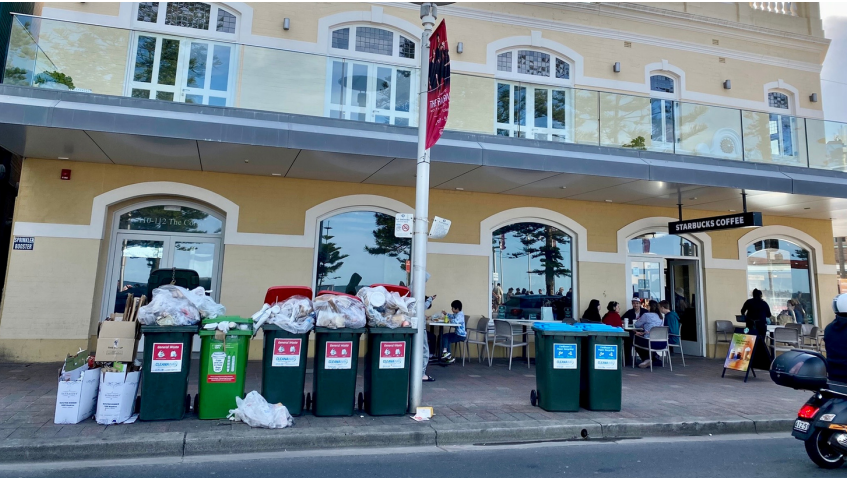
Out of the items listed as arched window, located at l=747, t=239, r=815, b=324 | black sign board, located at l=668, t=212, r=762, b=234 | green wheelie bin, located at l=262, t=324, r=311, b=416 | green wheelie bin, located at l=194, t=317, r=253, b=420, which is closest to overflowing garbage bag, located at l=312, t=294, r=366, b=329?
green wheelie bin, located at l=262, t=324, r=311, b=416

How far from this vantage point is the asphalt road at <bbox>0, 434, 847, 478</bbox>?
4.70 metres

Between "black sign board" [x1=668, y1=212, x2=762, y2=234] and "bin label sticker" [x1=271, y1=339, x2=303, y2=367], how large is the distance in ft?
29.1

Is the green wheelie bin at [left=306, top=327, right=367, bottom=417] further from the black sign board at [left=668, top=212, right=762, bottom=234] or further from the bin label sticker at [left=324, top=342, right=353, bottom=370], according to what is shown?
the black sign board at [left=668, top=212, right=762, bottom=234]

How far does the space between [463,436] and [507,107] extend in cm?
664

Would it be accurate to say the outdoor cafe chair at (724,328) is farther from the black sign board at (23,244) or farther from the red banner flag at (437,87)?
the black sign board at (23,244)

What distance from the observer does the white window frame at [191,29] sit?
1073 cm

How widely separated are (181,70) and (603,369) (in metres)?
8.30

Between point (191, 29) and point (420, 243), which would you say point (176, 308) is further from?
A: point (191, 29)

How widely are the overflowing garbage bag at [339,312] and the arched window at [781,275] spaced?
38.2 ft

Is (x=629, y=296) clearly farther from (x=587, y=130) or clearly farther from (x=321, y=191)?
(x=321, y=191)

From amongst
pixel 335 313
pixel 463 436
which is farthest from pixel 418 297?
pixel 463 436

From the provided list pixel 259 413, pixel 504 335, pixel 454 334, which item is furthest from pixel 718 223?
pixel 259 413

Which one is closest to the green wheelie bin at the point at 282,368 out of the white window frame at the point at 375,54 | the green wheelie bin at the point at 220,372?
the green wheelie bin at the point at 220,372

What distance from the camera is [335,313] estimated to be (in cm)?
636
